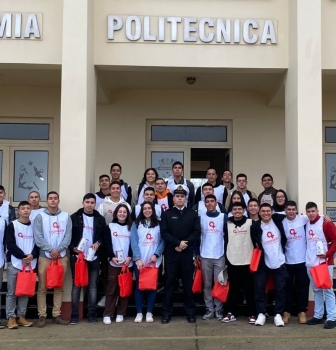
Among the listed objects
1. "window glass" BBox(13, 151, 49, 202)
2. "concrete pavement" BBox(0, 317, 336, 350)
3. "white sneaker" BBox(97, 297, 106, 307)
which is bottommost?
"concrete pavement" BBox(0, 317, 336, 350)

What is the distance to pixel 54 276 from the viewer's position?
662 centimetres

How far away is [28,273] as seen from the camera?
258 inches

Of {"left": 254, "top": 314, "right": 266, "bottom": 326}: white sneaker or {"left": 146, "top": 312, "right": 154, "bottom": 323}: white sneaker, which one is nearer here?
{"left": 254, "top": 314, "right": 266, "bottom": 326}: white sneaker

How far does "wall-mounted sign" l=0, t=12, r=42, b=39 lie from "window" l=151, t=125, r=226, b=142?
3.28 meters

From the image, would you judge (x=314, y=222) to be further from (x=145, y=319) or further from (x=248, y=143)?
(x=248, y=143)

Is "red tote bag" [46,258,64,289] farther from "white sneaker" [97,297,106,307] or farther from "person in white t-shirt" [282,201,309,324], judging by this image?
"person in white t-shirt" [282,201,309,324]

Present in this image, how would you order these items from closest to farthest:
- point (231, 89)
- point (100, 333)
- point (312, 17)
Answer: point (100, 333), point (312, 17), point (231, 89)

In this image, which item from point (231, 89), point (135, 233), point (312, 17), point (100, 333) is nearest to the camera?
point (100, 333)

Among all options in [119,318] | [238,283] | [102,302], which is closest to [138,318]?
[119,318]

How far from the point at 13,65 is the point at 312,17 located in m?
4.75

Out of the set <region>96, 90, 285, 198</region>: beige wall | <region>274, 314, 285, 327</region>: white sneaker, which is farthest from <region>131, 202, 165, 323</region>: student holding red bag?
<region>96, 90, 285, 198</region>: beige wall

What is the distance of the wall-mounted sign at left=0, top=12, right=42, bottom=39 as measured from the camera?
7668 millimetres

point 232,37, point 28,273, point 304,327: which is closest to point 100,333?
point 28,273

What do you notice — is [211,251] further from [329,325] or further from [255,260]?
[329,325]
